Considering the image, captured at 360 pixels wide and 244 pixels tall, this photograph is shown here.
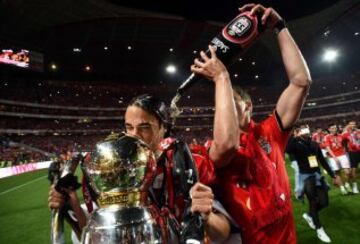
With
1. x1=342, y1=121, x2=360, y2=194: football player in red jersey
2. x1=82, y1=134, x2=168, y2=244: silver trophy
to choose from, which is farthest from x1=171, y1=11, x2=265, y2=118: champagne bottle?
x1=342, y1=121, x2=360, y2=194: football player in red jersey

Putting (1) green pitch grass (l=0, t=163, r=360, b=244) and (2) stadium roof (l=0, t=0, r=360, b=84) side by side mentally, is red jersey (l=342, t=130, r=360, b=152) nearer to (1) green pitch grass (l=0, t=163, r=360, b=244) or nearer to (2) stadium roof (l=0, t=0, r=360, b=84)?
(1) green pitch grass (l=0, t=163, r=360, b=244)

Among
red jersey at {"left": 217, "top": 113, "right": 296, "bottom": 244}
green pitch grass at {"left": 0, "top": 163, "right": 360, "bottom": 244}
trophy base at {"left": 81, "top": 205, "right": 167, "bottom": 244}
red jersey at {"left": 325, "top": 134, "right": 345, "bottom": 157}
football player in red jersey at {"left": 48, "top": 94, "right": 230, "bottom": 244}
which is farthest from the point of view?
red jersey at {"left": 325, "top": 134, "right": 345, "bottom": 157}

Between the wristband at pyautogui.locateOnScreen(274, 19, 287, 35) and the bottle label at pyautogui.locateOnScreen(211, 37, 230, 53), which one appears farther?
the wristband at pyautogui.locateOnScreen(274, 19, 287, 35)

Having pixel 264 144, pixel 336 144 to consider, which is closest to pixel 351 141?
pixel 336 144

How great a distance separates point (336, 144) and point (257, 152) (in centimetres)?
1050

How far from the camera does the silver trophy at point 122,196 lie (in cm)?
70

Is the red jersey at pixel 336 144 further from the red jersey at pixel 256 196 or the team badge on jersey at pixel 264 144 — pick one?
the red jersey at pixel 256 196

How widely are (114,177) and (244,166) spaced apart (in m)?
1.04

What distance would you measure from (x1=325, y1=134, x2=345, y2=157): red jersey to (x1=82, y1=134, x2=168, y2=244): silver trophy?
11282 millimetres

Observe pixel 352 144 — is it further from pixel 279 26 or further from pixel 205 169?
pixel 205 169

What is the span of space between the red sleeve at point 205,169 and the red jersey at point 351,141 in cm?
1130

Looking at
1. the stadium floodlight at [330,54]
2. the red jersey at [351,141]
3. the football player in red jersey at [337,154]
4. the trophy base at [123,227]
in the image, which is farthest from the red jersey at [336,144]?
the stadium floodlight at [330,54]

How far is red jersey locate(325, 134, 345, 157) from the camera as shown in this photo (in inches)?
421

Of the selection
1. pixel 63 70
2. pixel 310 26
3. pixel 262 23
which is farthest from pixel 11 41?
pixel 262 23
